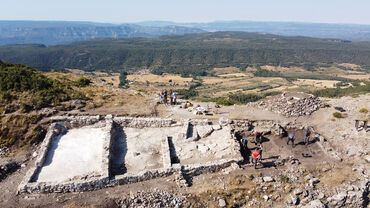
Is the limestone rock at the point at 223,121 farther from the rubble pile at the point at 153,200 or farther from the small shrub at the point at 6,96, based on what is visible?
the small shrub at the point at 6,96

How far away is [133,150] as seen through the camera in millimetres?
19484

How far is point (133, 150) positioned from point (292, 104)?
63.1ft

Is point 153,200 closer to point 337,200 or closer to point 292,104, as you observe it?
point 337,200

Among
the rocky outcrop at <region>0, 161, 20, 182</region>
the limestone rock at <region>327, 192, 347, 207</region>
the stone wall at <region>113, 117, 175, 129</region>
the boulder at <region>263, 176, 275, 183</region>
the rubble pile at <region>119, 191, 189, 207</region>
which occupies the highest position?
the stone wall at <region>113, 117, 175, 129</region>

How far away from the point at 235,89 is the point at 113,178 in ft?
323

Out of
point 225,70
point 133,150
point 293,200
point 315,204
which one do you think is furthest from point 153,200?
point 225,70

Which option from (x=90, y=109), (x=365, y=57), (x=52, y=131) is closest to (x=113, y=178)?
(x=52, y=131)

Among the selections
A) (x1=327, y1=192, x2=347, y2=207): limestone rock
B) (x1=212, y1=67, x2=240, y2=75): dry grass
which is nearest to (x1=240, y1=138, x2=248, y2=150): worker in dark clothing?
(x1=327, y1=192, x2=347, y2=207): limestone rock

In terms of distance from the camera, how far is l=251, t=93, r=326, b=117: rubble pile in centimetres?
2627

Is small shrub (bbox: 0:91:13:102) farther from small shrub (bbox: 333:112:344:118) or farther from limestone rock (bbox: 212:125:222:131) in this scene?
small shrub (bbox: 333:112:344:118)

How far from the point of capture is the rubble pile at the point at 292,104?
86.2 ft

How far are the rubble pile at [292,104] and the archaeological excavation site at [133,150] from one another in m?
2.96

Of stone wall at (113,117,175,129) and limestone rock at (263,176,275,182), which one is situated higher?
stone wall at (113,117,175,129)

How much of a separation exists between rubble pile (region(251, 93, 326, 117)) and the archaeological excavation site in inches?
117
